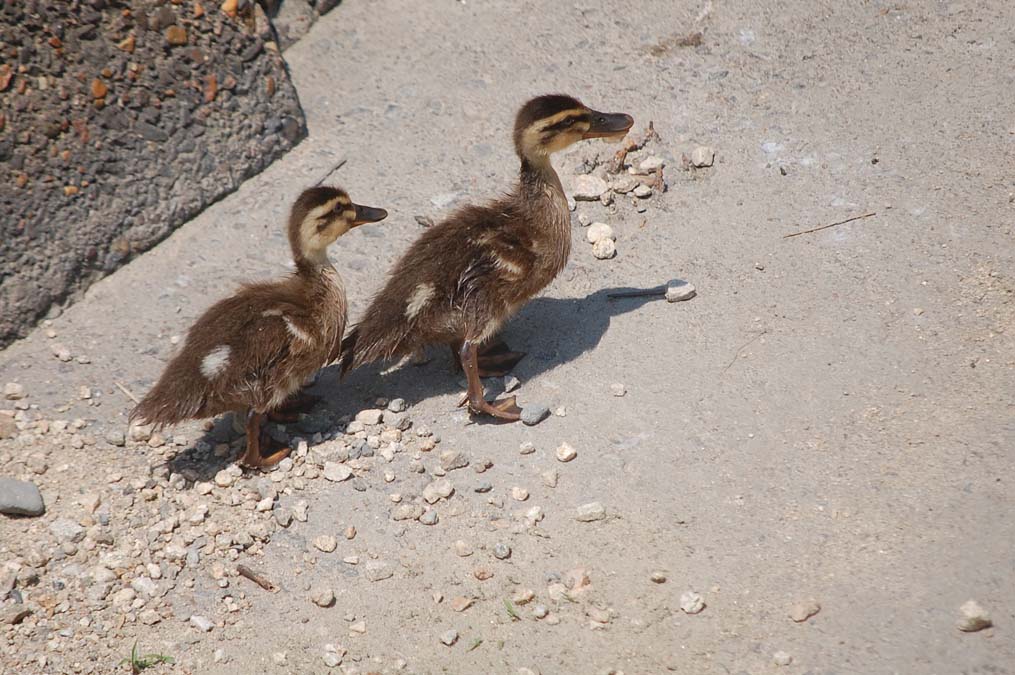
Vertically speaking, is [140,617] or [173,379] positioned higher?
[173,379]

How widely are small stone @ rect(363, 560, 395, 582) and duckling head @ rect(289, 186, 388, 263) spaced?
5.02 feet

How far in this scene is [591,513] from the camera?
4.66 m

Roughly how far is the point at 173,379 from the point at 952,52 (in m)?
4.96

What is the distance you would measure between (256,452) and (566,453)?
1.41 meters

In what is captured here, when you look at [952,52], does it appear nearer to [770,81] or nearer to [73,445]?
[770,81]

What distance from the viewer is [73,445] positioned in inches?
205

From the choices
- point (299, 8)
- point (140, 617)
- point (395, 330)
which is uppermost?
point (299, 8)

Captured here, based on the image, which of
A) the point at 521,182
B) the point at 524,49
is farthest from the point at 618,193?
the point at 524,49

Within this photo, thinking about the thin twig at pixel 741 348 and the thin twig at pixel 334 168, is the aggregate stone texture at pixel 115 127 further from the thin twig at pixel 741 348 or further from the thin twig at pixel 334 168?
the thin twig at pixel 741 348

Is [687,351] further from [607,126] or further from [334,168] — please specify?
[334,168]

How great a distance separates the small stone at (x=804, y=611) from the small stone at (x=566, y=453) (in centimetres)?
121

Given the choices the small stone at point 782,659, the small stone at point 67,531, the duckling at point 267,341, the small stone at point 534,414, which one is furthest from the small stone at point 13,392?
the small stone at point 782,659

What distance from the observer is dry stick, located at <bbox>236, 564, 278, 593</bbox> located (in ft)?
15.1

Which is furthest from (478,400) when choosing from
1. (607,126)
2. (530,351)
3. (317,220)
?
(607,126)
